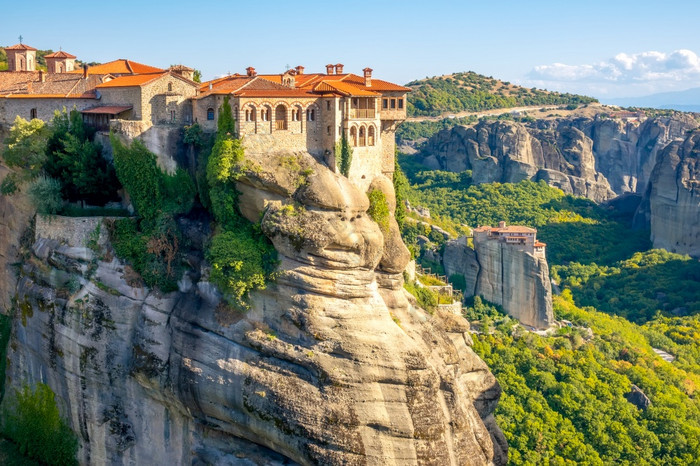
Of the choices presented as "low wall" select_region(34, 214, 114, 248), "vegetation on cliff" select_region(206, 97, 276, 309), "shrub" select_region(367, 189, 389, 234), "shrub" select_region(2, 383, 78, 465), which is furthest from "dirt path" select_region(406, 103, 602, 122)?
"vegetation on cliff" select_region(206, 97, 276, 309)

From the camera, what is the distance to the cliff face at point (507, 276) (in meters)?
65.1

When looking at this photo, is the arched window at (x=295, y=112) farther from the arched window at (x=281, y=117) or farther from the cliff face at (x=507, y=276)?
the cliff face at (x=507, y=276)

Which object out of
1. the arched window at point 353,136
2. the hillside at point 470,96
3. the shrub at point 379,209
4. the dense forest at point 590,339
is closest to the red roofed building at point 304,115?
the arched window at point 353,136

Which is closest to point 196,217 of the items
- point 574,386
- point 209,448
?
point 209,448

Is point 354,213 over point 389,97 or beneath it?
beneath

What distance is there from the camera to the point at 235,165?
36.6 m

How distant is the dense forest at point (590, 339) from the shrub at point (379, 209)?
15.4 meters

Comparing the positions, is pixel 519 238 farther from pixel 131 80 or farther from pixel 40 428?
pixel 40 428

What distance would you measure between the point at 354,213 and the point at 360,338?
509cm

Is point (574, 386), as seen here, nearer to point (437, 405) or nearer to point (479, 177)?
point (437, 405)

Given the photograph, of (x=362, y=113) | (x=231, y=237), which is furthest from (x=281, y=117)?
(x=231, y=237)

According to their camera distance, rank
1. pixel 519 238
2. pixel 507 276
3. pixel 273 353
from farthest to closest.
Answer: pixel 507 276, pixel 519 238, pixel 273 353

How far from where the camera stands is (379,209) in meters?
39.3

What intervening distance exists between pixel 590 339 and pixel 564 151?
52.7m
